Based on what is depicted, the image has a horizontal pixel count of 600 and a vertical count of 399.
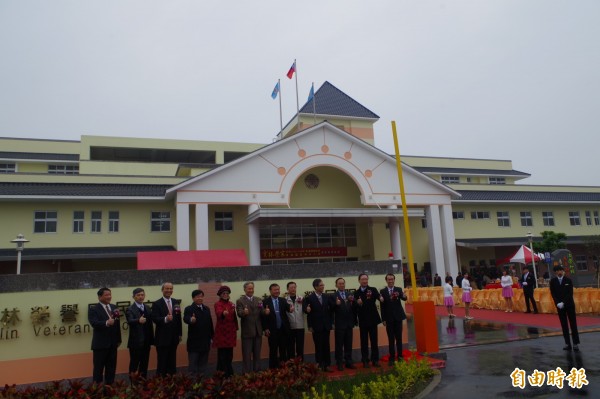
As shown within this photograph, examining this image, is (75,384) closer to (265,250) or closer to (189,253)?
(189,253)

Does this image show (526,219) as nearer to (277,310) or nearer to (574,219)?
(574,219)

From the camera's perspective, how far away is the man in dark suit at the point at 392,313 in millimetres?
8492

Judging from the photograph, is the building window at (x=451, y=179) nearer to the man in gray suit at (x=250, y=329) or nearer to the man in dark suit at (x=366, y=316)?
the man in dark suit at (x=366, y=316)

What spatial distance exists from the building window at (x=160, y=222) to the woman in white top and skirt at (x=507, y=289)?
15675mm

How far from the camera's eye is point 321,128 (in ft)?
79.0

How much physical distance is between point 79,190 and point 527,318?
19.7 m

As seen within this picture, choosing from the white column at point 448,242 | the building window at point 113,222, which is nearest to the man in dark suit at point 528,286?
the white column at point 448,242

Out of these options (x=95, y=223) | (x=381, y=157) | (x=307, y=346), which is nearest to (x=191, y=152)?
(x=95, y=223)

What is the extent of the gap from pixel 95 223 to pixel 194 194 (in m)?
5.38

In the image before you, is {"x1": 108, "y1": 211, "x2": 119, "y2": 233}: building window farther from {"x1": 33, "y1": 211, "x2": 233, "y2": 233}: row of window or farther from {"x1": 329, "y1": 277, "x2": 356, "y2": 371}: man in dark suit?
{"x1": 329, "y1": 277, "x2": 356, "y2": 371}: man in dark suit

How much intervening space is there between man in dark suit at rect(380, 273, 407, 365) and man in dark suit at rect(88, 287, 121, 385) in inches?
181

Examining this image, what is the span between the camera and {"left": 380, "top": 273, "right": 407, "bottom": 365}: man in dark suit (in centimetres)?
849

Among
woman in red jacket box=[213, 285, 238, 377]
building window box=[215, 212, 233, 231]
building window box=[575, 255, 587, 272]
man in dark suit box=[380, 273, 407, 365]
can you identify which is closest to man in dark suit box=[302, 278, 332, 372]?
man in dark suit box=[380, 273, 407, 365]

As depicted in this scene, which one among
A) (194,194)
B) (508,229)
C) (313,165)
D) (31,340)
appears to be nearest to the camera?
(31,340)
